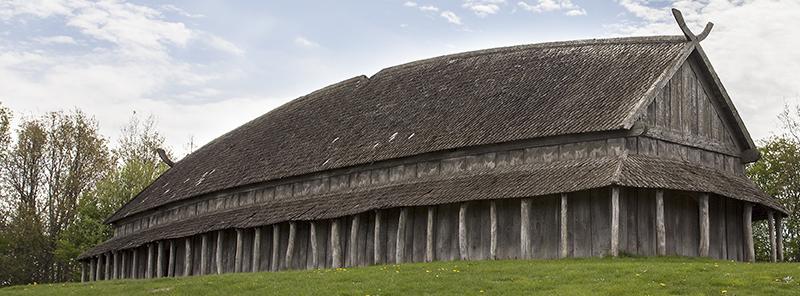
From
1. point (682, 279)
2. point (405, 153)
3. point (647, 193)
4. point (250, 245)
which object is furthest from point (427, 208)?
point (682, 279)

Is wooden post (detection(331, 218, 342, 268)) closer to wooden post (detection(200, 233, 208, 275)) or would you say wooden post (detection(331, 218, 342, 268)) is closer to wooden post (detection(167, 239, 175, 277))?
wooden post (detection(200, 233, 208, 275))

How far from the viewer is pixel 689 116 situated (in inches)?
1406

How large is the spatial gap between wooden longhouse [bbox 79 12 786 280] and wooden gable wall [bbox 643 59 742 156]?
0.21ft

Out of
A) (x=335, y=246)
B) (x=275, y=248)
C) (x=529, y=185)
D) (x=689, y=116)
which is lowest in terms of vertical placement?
(x=275, y=248)

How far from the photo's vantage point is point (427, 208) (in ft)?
122

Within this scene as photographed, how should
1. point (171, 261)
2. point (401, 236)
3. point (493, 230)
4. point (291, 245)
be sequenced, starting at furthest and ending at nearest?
point (171, 261) → point (291, 245) → point (401, 236) → point (493, 230)

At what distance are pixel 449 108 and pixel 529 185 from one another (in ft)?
27.9

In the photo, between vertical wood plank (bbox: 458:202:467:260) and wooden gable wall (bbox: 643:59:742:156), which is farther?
vertical wood plank (bbox: 458:202:467:260)

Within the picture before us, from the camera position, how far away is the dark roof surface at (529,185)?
3162cm

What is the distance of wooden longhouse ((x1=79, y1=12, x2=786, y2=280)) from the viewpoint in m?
32.7

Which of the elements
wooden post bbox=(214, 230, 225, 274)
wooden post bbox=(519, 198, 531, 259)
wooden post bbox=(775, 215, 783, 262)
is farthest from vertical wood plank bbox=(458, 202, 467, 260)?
wooden post bbox=(214, 230, 225, 274)

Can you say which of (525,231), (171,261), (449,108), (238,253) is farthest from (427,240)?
(171,261)

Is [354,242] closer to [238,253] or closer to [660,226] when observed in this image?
[238,253]

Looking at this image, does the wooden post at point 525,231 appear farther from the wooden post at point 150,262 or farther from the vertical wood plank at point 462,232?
the wooden post at point 150,262
